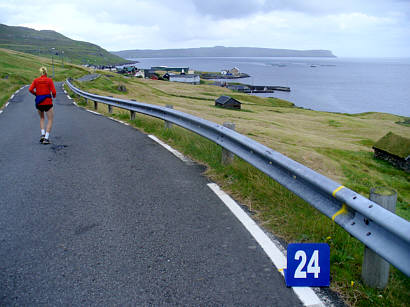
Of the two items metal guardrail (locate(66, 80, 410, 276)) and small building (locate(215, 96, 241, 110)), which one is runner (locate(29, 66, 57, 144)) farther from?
small building (locate(215, 96, 241, 110))

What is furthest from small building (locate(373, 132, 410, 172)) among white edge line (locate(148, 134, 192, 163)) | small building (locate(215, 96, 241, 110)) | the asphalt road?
small building (locate(215, 96, 241, 110))

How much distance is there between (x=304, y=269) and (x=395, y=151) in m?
26.7

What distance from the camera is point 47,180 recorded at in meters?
6.16

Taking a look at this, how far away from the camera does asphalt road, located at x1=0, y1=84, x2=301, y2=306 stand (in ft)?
9.61

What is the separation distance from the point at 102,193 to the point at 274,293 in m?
3.32

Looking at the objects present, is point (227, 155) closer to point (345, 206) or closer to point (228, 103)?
point (345, 206)

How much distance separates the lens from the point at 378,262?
2889 mm

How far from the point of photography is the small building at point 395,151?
84.2ft

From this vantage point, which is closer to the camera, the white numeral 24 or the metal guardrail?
the metal guardrail

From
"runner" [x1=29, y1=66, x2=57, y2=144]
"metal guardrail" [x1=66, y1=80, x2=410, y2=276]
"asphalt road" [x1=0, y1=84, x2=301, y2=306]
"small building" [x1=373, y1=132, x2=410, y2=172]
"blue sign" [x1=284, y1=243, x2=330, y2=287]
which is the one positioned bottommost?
"small building" [x1=373, y1=132, x2=410, y2=172]

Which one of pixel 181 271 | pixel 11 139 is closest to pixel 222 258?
pixel 181 271

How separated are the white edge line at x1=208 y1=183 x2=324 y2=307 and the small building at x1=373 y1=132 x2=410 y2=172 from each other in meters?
24.1

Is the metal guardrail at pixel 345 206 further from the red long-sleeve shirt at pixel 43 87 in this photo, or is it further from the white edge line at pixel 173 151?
the red long-sleeve shirt at pixel 43 87

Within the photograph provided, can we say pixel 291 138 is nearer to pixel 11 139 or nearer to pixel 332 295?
pixel 11 139
